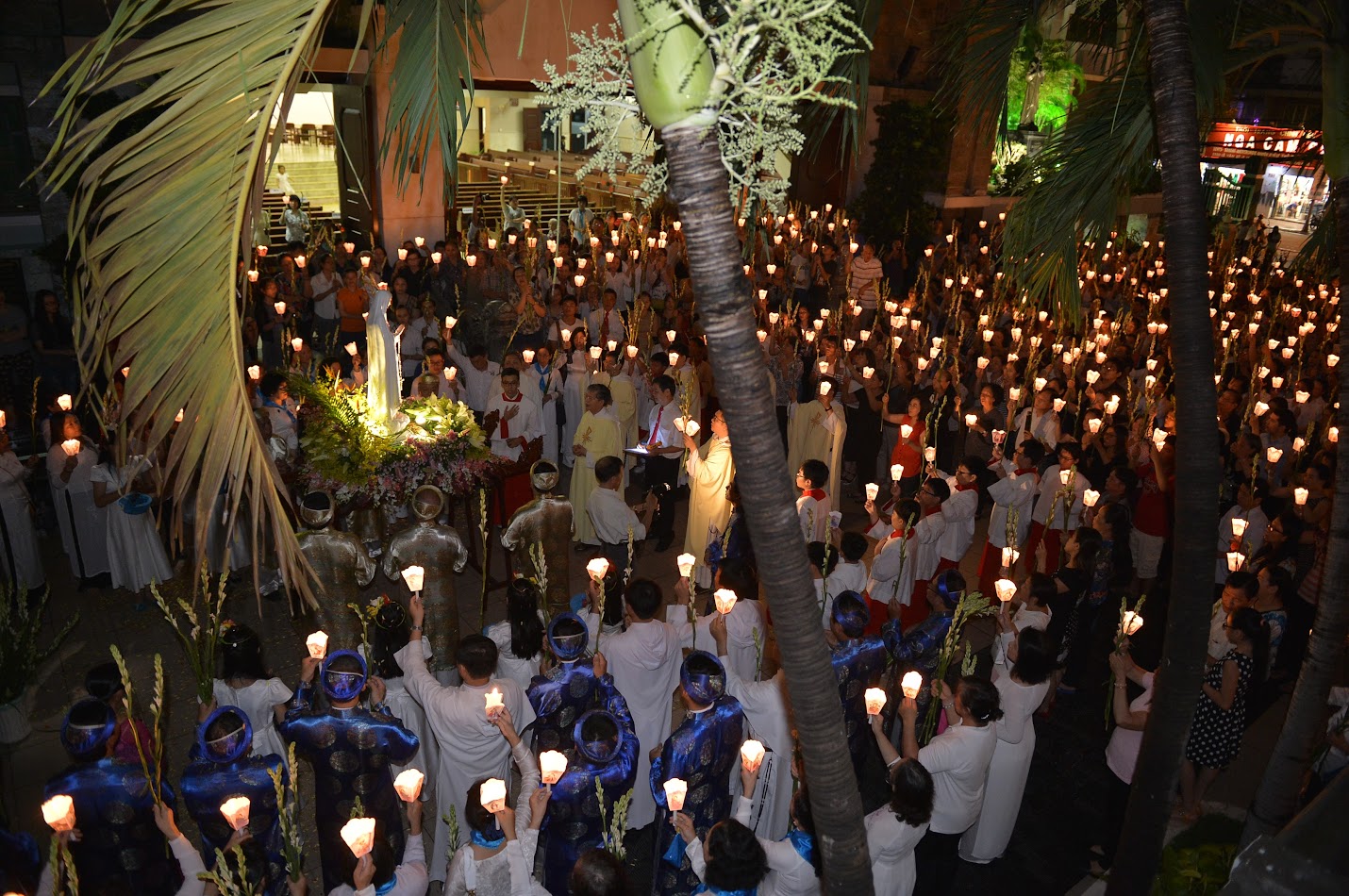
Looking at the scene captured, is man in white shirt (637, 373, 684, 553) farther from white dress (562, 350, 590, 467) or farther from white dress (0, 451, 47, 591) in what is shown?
white dress (0, 451, 47, 591)

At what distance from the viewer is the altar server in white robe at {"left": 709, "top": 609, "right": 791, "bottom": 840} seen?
610 centimetres

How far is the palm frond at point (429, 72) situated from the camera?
346cm

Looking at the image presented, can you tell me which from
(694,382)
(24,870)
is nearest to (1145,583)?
(694,382)

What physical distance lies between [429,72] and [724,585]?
4346 mm

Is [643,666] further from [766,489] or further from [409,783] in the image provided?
[766,489]

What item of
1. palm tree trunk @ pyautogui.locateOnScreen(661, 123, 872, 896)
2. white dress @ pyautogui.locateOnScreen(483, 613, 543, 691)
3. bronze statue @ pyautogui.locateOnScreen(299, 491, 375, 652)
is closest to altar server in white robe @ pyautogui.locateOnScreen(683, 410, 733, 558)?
white dress @ pyautogui.locateOnScreen(483, 613, 543, 691)

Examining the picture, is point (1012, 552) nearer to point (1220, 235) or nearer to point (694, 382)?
point (694, 382)

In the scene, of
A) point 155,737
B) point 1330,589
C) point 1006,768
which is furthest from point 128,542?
point 1330,589

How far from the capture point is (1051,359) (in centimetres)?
1341

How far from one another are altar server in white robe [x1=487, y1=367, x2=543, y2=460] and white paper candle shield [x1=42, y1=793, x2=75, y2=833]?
20.9ft

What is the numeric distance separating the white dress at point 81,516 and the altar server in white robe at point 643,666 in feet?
16.0

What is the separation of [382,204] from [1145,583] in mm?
14349

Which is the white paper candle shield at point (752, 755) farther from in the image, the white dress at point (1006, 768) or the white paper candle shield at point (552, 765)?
the white dress at point (1006, 768)

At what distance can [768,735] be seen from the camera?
6191 millimetres
